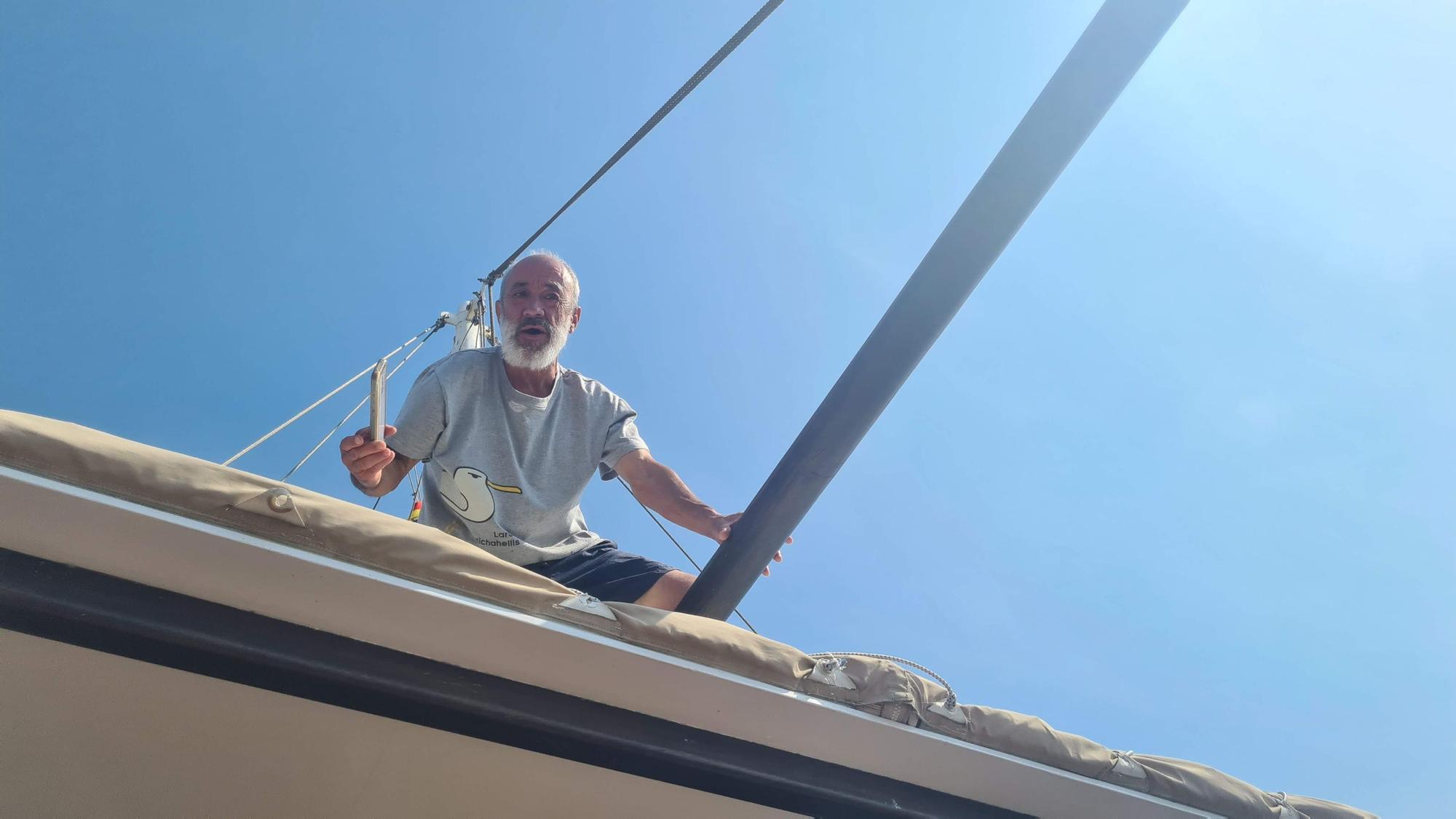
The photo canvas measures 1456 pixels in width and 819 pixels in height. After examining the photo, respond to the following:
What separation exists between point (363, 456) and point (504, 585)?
2.86 feet

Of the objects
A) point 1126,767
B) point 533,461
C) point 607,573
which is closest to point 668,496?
point 607,573

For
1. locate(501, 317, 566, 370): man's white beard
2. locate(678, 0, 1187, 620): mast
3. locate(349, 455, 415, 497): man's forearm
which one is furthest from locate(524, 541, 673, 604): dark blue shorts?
locate(678, 0, 1187, 620): mast

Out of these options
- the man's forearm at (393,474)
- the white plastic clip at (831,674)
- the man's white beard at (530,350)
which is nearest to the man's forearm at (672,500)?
the man's white beard at (530,350)

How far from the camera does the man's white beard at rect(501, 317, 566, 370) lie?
6.93 ft

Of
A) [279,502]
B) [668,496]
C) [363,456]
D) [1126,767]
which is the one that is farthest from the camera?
[668,496]

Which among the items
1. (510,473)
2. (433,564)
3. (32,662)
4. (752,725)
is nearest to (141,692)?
(32,662)

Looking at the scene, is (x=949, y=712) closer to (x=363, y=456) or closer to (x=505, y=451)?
(x=363, y=456)

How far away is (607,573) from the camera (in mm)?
1873

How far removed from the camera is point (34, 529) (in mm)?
680

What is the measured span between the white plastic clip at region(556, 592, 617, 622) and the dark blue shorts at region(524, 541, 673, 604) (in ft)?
3.14

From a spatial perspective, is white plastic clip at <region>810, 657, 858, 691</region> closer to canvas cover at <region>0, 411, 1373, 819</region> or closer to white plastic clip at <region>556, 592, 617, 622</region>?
canvas cover at <region>0, 411, 1373, 819</region>

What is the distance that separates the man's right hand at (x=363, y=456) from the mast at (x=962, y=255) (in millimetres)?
852

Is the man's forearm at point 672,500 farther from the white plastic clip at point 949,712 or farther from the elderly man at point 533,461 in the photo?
the white plastic clip at point 949,712

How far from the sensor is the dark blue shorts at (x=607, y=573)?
5.95 feet
